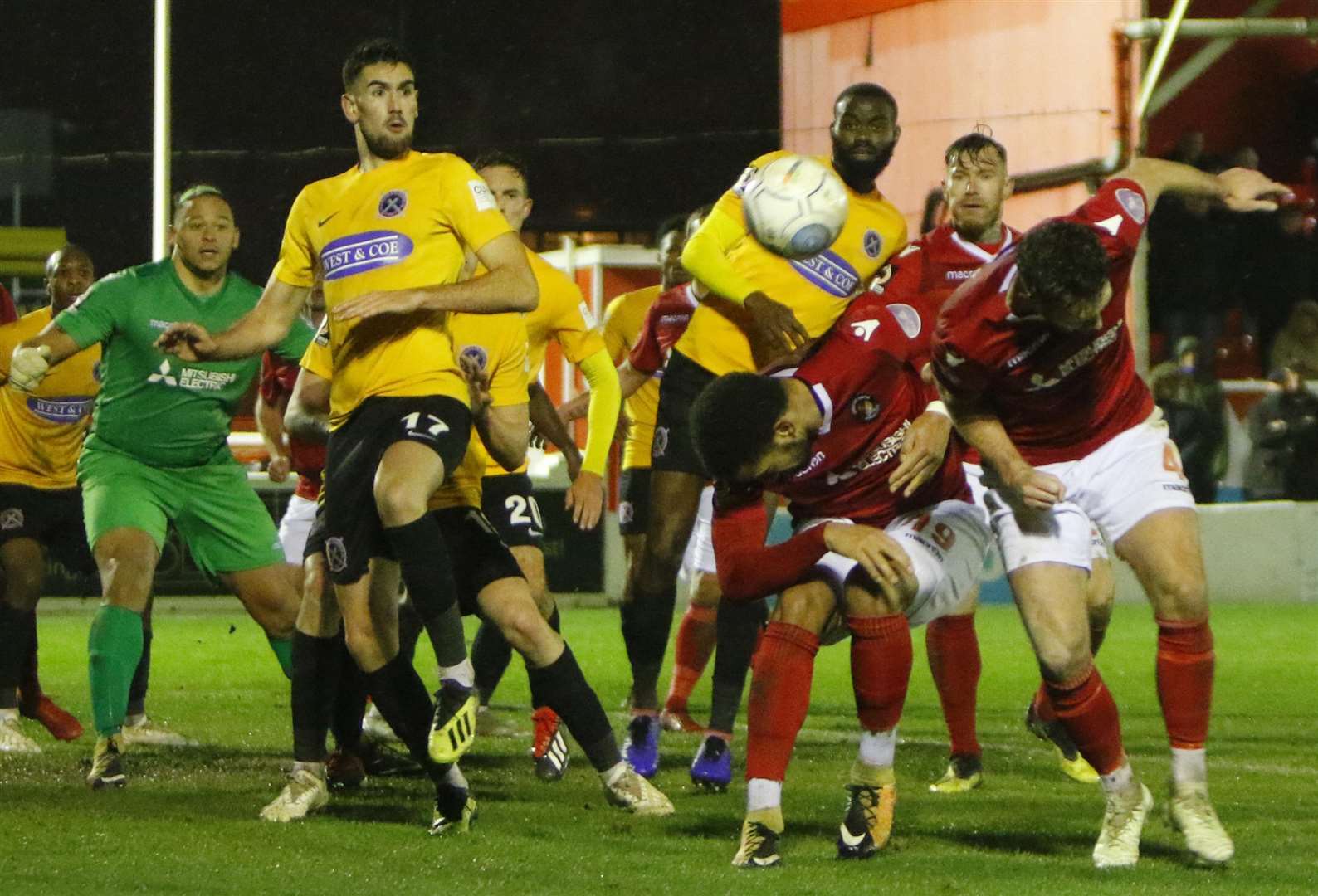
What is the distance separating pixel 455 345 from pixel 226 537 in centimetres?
110

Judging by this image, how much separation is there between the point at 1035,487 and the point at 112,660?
323 cm

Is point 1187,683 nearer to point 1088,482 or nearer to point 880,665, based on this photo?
point 1088,482

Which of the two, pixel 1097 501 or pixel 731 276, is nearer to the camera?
pixel 1097 501

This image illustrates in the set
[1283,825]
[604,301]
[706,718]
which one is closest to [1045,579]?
[1283,825]

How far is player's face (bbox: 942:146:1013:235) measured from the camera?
7453 millimetres

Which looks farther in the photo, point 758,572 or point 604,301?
point 604,301

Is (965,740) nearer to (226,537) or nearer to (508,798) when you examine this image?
(508,798)

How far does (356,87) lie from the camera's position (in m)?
6.30

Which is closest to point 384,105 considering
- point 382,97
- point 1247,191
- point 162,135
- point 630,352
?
point 382,97

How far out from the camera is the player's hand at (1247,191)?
19.6ft

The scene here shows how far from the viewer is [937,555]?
5859 mm

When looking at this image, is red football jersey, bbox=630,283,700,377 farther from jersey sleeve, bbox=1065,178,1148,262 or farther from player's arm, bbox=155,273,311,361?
jersey sleeve, bbox=1065,178,1148,262

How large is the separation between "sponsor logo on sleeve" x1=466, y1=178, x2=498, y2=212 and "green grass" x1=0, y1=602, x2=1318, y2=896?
5.92 ft

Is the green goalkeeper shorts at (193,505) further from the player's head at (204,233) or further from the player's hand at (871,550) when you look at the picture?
the player's hand at (871,550)
